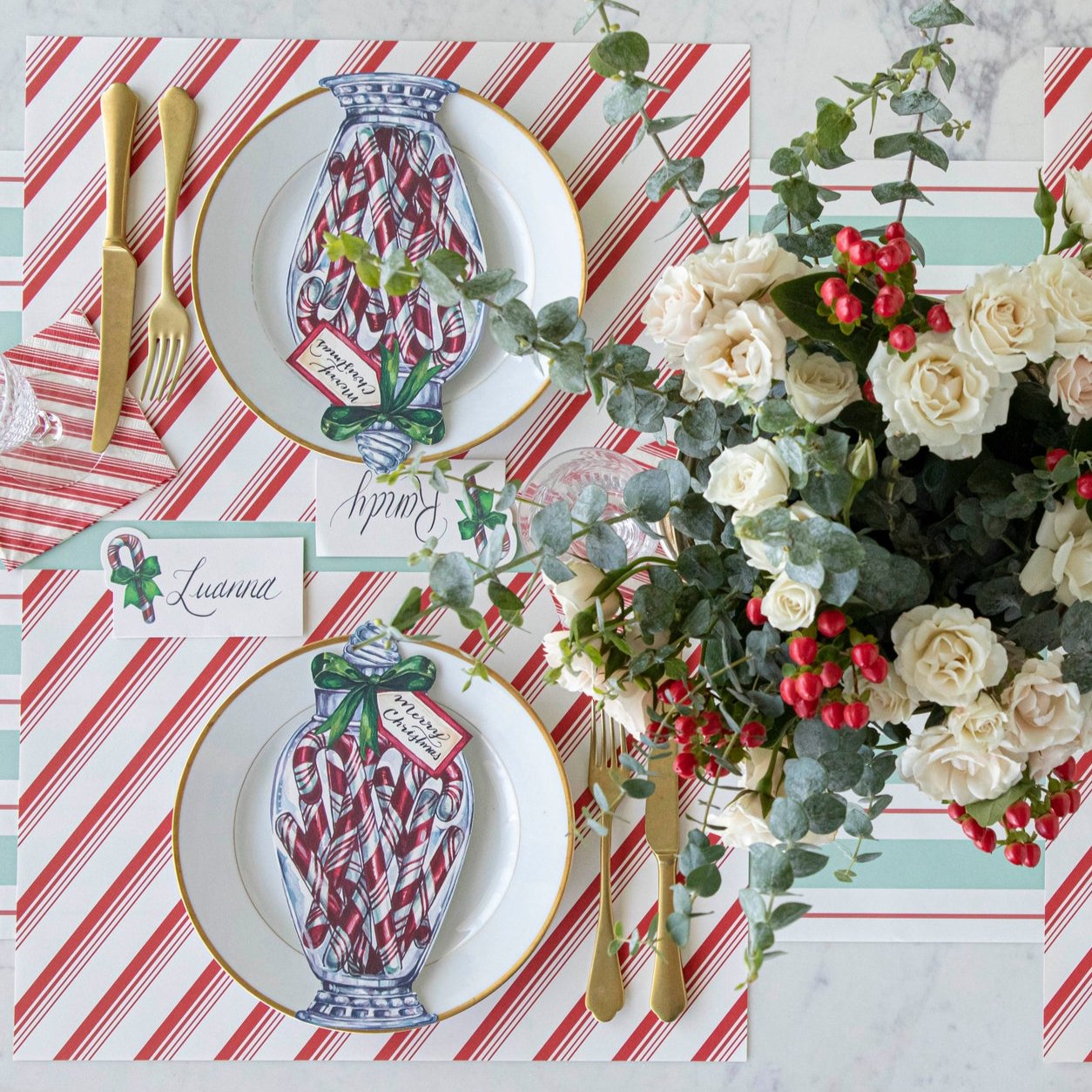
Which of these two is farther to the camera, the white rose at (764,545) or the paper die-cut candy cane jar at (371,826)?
the paper die-cut candy cane jar at (371,826)

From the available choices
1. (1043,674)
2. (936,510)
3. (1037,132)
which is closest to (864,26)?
(1037,132)

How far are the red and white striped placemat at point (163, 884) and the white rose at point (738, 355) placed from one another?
0.45 metres

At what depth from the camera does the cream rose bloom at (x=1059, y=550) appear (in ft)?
1.54

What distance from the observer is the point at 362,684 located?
2.85 ft

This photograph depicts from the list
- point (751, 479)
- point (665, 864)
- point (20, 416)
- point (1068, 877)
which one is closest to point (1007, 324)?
point (751, 479)

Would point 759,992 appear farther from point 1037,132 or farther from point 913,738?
point 1037,132

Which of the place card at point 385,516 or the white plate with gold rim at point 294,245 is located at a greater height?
the white plate with gold rim at point 294,245

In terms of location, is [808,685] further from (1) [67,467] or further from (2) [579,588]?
(1) [67,467]

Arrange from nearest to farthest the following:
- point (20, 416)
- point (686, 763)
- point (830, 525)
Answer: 1. point (830, 525)
2. point (686, 763)
3. point (20, 416)

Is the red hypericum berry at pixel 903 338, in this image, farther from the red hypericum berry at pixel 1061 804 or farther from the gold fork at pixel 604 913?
the gold fork at pixel 604 913

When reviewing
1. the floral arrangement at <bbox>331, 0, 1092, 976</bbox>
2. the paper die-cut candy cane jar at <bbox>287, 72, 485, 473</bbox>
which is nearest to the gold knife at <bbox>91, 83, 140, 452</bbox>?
the paper die-cut candy cane jar at <bbox>287, 72, 485, 473</bbox>

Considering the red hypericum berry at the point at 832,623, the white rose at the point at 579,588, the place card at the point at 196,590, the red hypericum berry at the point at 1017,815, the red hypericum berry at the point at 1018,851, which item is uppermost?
the red hypericum berry at the point at 832,623

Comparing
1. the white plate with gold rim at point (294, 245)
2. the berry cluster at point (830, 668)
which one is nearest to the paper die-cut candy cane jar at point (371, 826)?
the white plate with gold rim at point (294, 245)

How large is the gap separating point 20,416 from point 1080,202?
82 centimetres
